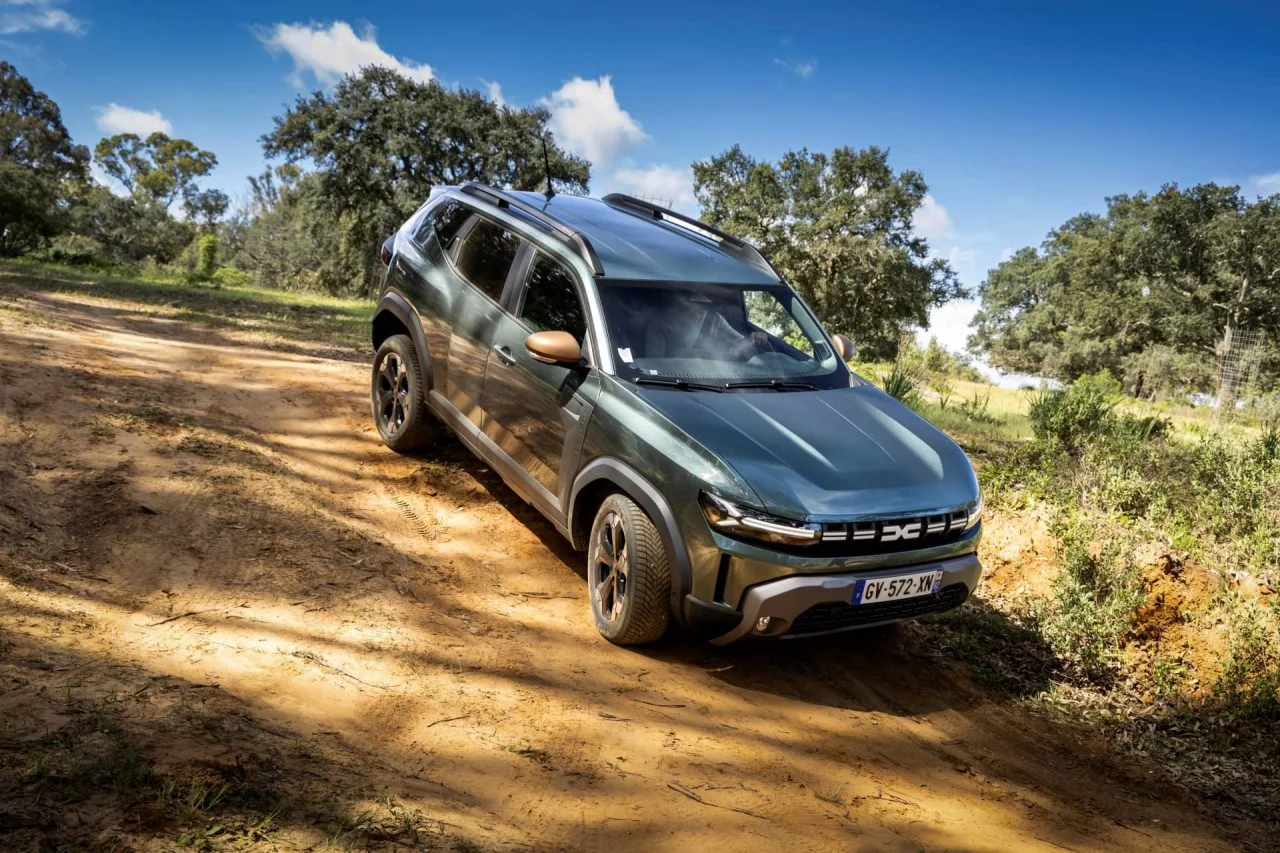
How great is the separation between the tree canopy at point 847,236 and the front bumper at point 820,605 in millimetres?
32800

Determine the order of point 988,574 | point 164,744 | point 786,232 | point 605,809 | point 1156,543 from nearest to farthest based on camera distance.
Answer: point 164,744
point 605,809
point 1156,543
point 988,574
point 786,232

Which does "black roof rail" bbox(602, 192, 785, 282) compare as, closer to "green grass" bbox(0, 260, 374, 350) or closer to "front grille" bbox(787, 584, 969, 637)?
"front grille" bbox(787, 584, 969, 637)

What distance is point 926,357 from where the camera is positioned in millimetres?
14312

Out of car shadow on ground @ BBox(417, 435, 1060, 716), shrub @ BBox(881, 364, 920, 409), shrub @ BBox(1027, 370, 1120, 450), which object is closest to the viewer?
car shadow on ground @ BBox(417, 435, 1060, 716)

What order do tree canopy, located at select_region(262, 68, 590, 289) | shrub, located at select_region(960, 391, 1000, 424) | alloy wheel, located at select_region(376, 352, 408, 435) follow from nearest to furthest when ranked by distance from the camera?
1. alloy wheel, located at select_region(376, 352, 408, 435)
2. shrub, located at select_region(960, 391, 1000, 424)
3. tree canopy, located at select_region(262, 68, 590, 289)

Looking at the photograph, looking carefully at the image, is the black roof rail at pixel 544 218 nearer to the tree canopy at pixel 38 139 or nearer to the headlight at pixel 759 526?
the headlight at pixel 759 526

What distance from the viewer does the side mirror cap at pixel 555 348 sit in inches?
191

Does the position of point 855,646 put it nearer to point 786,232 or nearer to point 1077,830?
point 1077,830

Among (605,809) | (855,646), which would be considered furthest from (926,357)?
(605,809)

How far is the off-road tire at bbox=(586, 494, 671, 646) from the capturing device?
173 inches

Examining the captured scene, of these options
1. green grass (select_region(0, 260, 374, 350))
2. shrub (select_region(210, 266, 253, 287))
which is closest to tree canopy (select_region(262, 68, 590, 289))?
shrub (select_region(210, 266, 253, 287))

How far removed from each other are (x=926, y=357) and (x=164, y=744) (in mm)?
12800

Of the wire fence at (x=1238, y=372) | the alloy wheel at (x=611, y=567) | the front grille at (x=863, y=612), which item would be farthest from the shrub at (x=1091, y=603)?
the wire fence at (x=1238, y=372)

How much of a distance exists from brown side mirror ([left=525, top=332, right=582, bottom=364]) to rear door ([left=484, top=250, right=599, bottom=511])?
0.49 ft
